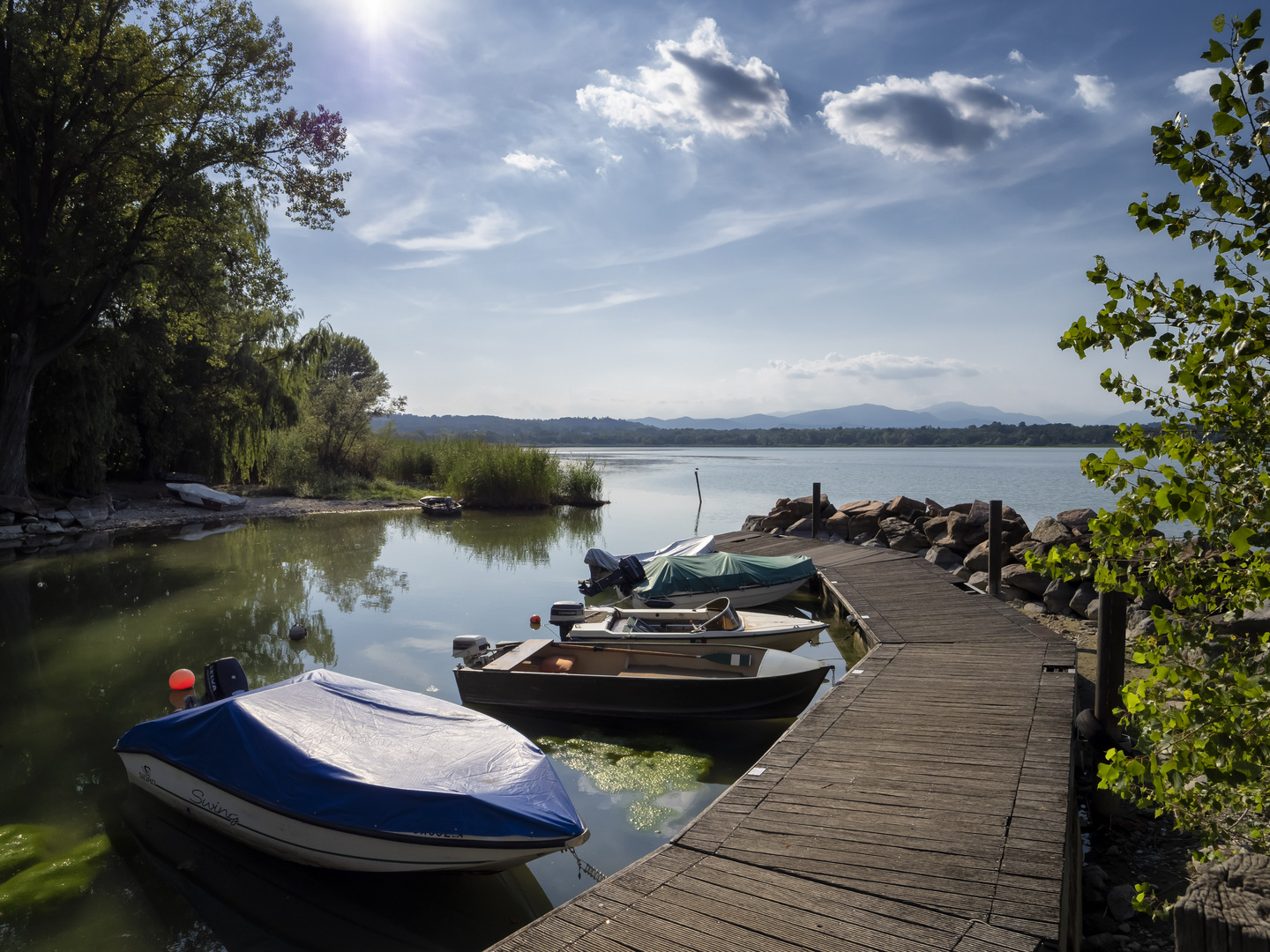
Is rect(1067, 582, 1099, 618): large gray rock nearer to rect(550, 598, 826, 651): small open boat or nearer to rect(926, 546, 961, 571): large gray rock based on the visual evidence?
rect(926, 546, 961, 571): large gray rock

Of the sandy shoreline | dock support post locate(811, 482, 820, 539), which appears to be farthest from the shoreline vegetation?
dock support post locate(811, 482, 820, 539)

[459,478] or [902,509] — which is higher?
[459,478]

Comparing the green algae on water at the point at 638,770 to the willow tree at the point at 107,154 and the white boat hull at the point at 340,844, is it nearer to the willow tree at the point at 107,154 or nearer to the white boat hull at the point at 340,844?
the white boat hull at the point at 340,844

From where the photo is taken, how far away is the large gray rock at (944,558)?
685 inches

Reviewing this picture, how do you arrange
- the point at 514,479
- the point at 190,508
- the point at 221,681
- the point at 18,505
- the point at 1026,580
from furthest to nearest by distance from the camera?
the point at 514,479 < the point at 190,508 < the point at 18,505 < the point at 1026,580 < the point at 221,681

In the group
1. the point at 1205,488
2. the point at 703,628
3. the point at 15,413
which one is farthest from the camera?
the point at 15,413

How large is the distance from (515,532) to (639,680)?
18.1m

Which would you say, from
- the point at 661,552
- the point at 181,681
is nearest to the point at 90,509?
the point at 181,681

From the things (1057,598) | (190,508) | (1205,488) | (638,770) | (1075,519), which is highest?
(1205,488)

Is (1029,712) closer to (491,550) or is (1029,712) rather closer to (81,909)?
(81,909)

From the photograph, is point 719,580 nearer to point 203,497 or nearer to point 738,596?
point 738,596

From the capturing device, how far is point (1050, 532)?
51.5ft

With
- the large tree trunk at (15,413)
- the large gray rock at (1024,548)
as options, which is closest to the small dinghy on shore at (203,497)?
the large tree trunk at (15,413)

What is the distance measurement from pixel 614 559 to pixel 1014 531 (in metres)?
9.31
